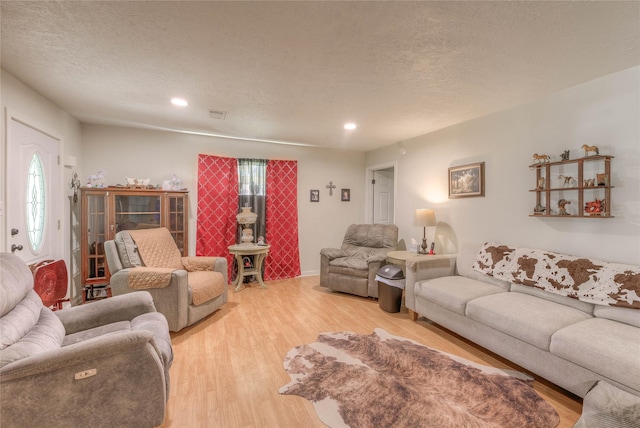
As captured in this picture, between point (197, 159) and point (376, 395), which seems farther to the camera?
point (197, 159)

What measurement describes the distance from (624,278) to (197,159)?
488 cm

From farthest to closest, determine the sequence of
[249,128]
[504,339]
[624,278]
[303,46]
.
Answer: [249,128], [504,339], [624,278], [303,46]

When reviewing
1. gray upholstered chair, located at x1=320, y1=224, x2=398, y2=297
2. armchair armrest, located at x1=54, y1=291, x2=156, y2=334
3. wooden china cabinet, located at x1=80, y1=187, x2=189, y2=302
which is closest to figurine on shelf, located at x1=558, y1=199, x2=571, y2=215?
gray upholstered chair, located at x1=320, y1=224, x2=398, y2=297

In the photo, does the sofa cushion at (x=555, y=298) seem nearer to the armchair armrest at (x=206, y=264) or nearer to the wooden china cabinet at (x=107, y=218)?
the armchair armrest at (x=206, y=264)

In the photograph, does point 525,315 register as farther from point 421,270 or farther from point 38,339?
point 38,339

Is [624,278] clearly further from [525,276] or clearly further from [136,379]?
[136,379]

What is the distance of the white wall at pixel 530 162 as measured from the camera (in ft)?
7.43

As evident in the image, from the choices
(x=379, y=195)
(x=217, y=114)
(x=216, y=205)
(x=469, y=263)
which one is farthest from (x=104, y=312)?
(x=379, y=195)

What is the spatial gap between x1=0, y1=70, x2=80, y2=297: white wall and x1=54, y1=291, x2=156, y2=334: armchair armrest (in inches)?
38.5

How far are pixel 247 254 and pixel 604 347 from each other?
375 cm

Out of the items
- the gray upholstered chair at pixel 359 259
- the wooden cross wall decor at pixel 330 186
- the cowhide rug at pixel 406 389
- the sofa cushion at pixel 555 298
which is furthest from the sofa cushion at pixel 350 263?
the sofa cushion at pixel 555 298

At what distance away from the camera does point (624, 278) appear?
2.07m

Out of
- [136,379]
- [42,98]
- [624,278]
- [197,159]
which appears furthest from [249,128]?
[624,278]

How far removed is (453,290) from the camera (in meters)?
2.77
